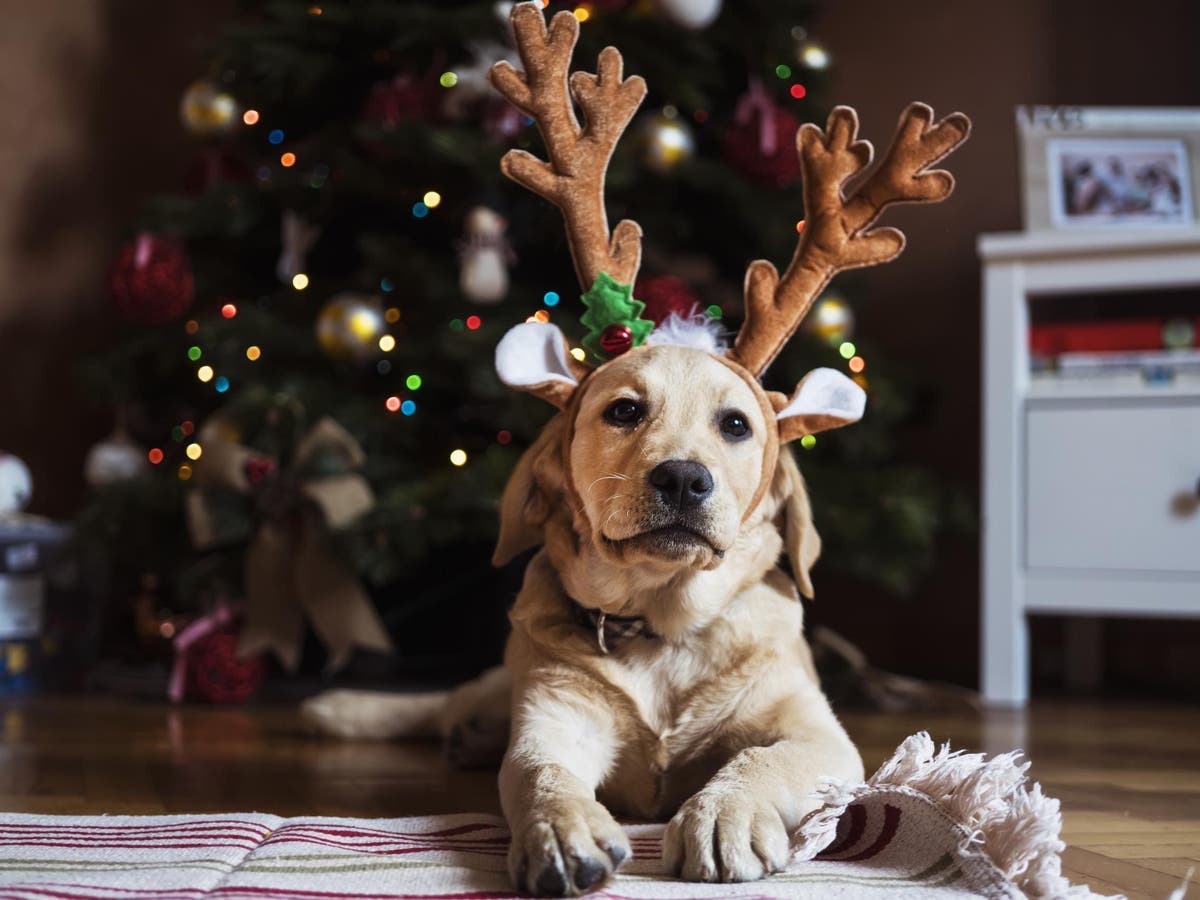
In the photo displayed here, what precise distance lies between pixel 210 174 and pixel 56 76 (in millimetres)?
590

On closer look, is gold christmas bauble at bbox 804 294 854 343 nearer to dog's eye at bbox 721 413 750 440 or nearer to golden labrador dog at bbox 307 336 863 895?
golden labrador dog at bbox 307 336 863 895

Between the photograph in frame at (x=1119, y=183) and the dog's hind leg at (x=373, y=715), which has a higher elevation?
the photograph in frame at (x=1119, y=183)

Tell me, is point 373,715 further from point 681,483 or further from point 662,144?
point 662,144

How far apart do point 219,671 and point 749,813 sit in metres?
1.54

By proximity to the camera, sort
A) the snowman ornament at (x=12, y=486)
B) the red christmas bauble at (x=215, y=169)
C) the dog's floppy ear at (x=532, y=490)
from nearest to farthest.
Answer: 1. the dog's floppy ear at (x=532, y=490)
2. the snowman ornament at (x=12, y=486)
3. the red christmas bauble at (x=215, y=169)

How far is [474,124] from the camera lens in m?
2.47

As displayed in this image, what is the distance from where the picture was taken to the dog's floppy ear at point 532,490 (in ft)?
4.44

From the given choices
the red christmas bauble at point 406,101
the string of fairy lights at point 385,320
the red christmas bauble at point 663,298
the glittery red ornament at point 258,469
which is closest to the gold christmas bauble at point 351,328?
the string of fairy lights at point 385,320

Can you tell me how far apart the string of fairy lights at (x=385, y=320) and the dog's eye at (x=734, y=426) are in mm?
1051

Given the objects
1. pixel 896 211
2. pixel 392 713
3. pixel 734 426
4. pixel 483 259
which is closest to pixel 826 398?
pixel 734 426

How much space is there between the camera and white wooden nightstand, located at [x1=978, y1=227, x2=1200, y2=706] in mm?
2344

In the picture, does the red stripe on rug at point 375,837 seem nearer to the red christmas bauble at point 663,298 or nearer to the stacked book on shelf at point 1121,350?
the red christmas bauble at point 663,298

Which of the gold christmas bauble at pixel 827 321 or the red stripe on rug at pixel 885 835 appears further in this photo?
the gold christmas bauble at pixel 827 321

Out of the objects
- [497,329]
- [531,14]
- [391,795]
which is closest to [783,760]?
[391,795]
